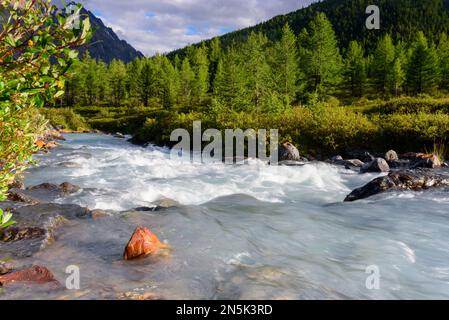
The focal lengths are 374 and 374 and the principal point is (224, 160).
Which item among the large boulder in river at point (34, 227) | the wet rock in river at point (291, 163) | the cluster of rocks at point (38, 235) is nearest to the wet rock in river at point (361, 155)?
the wet rock in river at point (291, 163)

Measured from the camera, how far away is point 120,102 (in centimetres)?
8956

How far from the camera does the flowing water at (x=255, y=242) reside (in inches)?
250

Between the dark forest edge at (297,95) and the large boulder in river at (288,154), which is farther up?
the dark forest edge at (297,95)

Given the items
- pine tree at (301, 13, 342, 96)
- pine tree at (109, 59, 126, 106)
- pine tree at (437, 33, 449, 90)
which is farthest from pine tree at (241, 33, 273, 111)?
pine tree at (109, 59, 126, 106)

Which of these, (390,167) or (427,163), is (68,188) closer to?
(390,167)

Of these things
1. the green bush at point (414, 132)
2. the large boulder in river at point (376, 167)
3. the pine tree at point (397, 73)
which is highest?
the pine tree at point (397, 73)

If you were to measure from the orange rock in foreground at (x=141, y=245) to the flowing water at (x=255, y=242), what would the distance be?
24cm

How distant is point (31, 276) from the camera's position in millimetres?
6066

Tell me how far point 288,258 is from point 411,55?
65.5 m

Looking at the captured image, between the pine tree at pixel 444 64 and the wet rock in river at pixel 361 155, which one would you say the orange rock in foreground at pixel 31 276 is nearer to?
the wet rock in river at pixel 361 155

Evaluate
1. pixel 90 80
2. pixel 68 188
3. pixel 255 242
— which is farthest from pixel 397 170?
pixel 90 80

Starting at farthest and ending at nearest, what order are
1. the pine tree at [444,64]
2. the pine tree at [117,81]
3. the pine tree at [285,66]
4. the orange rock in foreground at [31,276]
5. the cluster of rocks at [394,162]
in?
the pine tree at [117,81] → the pine tree at [444,64] → the pine tree at [285,66] → the cluster of rocks at [394,162] → the orange rock in foreground at [31,276]
